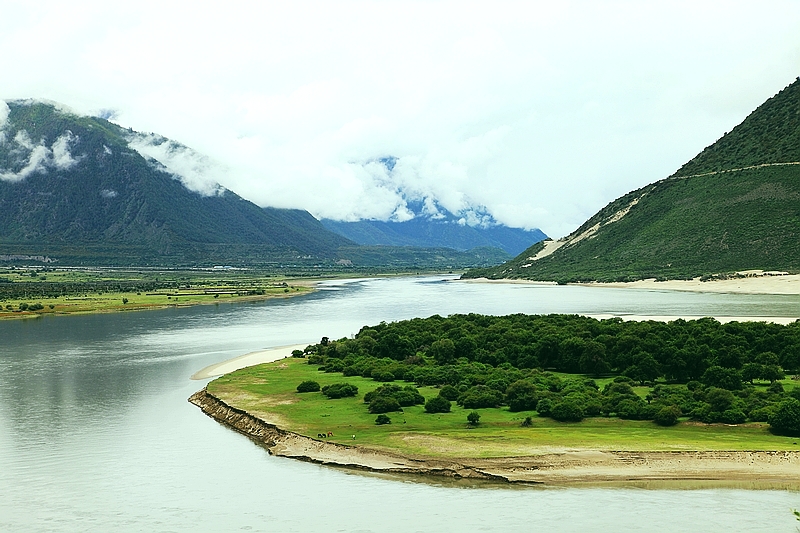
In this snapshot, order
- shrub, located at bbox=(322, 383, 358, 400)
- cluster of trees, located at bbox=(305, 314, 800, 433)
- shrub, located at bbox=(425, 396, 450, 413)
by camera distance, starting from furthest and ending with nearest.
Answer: shrub, located at bbox=(322, 383, 358, 400) → shrub, located at bbox=(425, 396, 450, 413) → cluster of trees, located at bbox=(305, 314, 800, 433)

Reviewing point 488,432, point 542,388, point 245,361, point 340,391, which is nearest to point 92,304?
point 245,361

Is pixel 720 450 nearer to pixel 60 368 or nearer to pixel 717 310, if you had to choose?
pixel 60 368

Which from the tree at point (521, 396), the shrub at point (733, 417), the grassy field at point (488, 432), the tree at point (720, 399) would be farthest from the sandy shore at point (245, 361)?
the shrub at point (733, 417)

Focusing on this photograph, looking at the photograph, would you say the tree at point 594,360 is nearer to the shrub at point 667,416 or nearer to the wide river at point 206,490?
the shrub at point 667,416

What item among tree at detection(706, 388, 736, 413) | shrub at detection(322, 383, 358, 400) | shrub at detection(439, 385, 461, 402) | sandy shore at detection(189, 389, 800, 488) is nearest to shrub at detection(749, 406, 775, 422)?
tree at detection(706, 388, 736, 413)

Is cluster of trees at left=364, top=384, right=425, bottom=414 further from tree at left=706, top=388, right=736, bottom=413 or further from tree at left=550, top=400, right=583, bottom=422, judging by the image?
tree at left=706, top=388, right=736, bottom=413

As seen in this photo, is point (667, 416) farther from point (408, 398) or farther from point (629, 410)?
point (408, 398)
